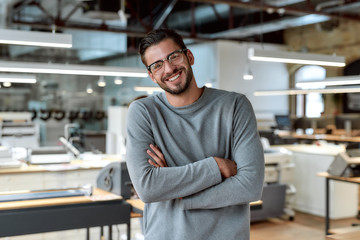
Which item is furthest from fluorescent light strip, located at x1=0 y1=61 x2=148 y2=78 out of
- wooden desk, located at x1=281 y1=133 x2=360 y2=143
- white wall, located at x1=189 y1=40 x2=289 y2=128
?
white wall, located at x1=189 y1=40 x2=289 y2=128

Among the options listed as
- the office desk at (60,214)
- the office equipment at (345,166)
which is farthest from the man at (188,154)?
the office equipment at (345,166)

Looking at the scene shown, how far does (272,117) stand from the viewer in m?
15.3

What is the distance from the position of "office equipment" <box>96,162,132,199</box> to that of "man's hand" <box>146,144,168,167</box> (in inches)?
87.4

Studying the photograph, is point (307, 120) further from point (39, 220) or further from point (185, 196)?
point (185, 196)

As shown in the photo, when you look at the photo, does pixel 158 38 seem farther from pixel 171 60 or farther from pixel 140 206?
pixel 140 206

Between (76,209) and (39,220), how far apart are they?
293 mm

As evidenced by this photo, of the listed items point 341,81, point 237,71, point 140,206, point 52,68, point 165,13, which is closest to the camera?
point 140,206

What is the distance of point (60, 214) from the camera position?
354cm

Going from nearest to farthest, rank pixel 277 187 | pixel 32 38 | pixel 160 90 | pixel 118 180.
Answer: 1. pixel 118 180
2. pixel 32 38
3. pixel 277 187
4. pixel 160 90

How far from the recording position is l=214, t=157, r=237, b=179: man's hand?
1721 mm

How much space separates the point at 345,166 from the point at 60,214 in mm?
3939

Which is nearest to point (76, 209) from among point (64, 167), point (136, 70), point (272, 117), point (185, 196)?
point (185, 196)

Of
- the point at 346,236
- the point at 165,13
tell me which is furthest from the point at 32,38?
the point at 165,13

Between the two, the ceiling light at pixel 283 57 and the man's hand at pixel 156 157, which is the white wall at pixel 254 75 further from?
the man's hand at pixel 156 157
